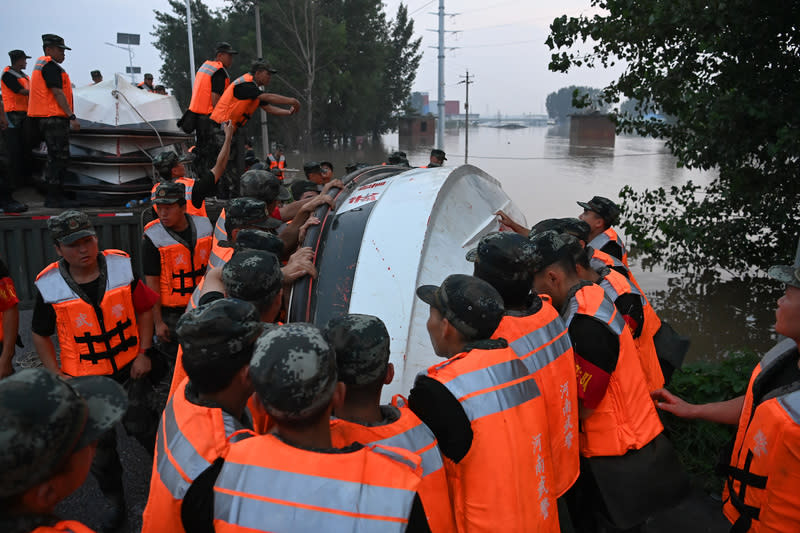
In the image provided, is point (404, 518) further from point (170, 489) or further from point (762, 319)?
point (762, 319)

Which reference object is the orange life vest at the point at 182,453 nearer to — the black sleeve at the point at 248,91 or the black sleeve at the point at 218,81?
the black sleeve at the point at 248,91

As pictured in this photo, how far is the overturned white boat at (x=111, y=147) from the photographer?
21.5ft

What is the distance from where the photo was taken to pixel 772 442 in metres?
1.91

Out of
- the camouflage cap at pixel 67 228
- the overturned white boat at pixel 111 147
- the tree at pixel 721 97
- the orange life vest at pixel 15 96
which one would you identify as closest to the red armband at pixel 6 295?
the camouflage cap at pixel 67 228

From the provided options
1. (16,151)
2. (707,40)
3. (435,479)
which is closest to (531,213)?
(707,40)

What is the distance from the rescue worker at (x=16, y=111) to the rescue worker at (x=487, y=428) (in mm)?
6880

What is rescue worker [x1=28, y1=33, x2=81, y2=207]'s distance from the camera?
19.6ft

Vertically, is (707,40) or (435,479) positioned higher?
(707,40)

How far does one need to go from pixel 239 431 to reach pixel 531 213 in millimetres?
16543

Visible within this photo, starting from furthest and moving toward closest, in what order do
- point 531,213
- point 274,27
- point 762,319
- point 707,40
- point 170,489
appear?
point 274,27 < point 531,213 < point 762,319 < point 707,40 < point 170,489

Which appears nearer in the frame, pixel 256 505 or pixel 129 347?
pixel 256 505

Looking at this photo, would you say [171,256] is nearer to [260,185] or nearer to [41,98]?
[260,185]

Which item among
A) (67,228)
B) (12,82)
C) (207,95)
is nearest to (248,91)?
(207,95)

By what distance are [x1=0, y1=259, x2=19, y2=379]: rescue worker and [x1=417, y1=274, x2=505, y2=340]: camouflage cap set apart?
2973 millimetres
